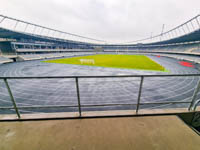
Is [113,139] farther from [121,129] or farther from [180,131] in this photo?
[180,131]

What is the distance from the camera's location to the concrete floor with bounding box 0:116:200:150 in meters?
1.88

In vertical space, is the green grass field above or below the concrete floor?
below

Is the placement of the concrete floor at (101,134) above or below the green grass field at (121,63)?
above

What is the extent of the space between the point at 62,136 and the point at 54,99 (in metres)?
5.16

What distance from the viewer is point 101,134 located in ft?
6.98

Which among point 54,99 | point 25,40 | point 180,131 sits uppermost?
point 25,40

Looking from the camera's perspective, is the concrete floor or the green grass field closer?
the concrete floor

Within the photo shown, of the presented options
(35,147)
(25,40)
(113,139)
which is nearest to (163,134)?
(113,139)

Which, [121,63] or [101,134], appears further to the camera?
[121,63]

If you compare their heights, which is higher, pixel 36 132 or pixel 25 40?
pixel 25 40

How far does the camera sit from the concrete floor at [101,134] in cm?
188

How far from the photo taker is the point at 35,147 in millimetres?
1860

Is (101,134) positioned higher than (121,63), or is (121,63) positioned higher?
(101,134)

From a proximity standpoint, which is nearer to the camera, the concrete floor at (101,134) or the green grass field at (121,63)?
A: the concrete floor at (101,134)
